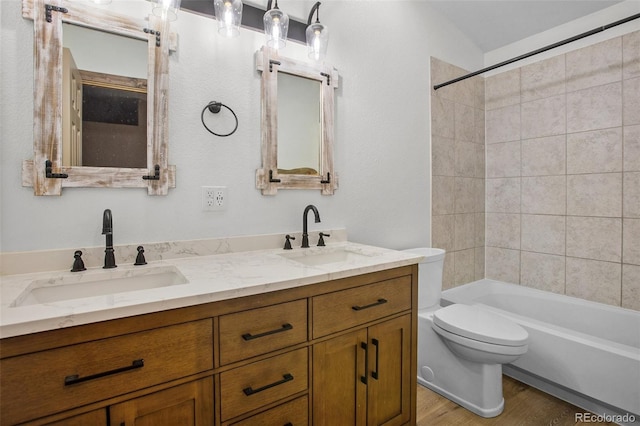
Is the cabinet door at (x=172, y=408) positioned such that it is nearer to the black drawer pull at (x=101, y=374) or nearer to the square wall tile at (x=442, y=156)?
the black drawer pull at (x=101, y=374)

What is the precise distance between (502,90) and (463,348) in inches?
88.4

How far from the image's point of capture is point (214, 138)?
154 cm

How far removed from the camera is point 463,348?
1725 millimetres

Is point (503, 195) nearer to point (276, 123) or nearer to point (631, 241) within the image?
point (631, 241)

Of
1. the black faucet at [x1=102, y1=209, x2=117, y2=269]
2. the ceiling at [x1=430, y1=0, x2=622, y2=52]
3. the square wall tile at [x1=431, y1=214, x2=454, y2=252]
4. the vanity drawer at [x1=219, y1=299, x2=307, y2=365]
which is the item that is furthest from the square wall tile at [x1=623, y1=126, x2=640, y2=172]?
the black faucet at [x1=102, y1=209, x2=117, y2=269]

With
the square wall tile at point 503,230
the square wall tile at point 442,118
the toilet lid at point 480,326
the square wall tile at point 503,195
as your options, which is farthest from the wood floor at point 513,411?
the square wall tile at point 442,118

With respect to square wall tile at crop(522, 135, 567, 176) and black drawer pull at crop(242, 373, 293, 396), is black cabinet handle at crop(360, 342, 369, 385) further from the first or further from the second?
square wall tile at crop(522, 135, 567, 176)

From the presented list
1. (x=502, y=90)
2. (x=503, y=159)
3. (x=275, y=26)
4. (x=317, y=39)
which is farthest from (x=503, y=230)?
(x=275, y=26)

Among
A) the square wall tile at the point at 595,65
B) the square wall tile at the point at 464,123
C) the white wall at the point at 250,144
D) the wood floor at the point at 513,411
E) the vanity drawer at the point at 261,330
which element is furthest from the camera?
the square wall tile at the point at 464,123

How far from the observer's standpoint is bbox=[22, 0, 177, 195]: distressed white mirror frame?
1.18 meters

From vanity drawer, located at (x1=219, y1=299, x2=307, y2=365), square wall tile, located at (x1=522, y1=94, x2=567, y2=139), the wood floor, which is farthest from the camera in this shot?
square wall tile, located at (x1=522, y1=94, x2=567, y2=139)

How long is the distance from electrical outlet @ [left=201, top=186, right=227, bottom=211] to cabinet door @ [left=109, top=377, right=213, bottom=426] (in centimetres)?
79

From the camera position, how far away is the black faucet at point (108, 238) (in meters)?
1.21

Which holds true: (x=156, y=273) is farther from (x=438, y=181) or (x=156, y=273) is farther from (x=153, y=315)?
(x=438, y=181)
